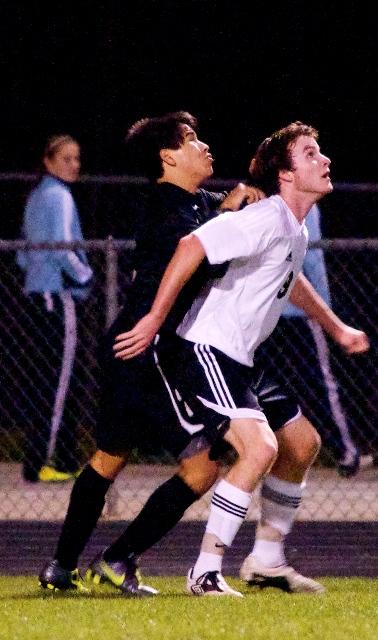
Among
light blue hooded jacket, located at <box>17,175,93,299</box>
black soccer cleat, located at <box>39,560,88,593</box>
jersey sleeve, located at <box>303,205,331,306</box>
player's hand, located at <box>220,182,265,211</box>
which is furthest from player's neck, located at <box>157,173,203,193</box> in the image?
jersey sleeve, located at <box>303,205,331,306</box>

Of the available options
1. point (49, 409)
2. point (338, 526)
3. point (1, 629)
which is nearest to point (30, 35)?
point (49, 409)

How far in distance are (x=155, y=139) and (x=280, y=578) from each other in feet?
5.92

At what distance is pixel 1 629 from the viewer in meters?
6.91

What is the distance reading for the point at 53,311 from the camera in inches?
468

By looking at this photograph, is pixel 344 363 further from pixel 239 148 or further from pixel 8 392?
pixel 239 148

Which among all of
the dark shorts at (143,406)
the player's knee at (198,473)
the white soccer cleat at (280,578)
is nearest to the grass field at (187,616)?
the white soccer cleat at (280,578)

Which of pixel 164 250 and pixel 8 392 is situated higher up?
pixel 164 250

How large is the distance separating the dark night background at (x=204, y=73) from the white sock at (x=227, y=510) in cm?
878

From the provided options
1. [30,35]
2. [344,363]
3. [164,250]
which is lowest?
[344,363]

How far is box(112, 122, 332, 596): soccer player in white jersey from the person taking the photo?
754cm

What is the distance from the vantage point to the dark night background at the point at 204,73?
16422mm

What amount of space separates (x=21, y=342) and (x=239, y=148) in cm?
374

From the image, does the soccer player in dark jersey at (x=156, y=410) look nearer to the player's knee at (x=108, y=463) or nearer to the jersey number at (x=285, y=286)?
the player's knee at (x=108, y=463)

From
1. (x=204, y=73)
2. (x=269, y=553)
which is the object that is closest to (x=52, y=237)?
(x=269, y=553)
